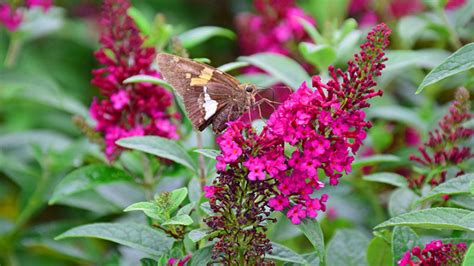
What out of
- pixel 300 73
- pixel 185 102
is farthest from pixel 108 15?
pixel 300 73

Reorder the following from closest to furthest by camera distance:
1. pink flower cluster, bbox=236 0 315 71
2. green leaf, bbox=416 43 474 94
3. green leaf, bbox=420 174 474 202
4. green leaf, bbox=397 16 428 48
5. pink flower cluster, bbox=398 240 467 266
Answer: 1. pink flower cluster, bbox=398 240 467 266
2. green leaf, bbox=416 43 474 94
3. green leaf, bbox=420 174 474 202
4. green leaf, bbox=397 16 428 48
5. pink flower cluster, bbox=236 0 315 71

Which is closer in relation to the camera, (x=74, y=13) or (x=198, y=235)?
(x=198, y=235)

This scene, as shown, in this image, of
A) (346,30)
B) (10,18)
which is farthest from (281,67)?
(10,18)

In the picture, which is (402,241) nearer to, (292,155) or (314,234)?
(314,234)

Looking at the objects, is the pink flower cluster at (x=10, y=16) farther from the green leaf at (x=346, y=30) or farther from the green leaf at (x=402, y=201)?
the green leaf at (x=402, y=201)

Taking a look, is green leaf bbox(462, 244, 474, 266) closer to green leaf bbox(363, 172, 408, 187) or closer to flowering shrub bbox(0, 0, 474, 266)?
flowering shrub bbox(0, 0, 474, 266)

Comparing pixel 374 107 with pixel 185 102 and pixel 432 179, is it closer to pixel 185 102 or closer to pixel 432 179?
pixel 432 179

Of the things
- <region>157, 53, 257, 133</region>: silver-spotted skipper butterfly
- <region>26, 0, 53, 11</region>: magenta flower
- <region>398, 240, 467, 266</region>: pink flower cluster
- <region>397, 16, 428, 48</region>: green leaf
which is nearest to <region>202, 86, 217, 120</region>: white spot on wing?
<region>157, 53, 257, 133</region>: silver-spotted skipper butterfly
